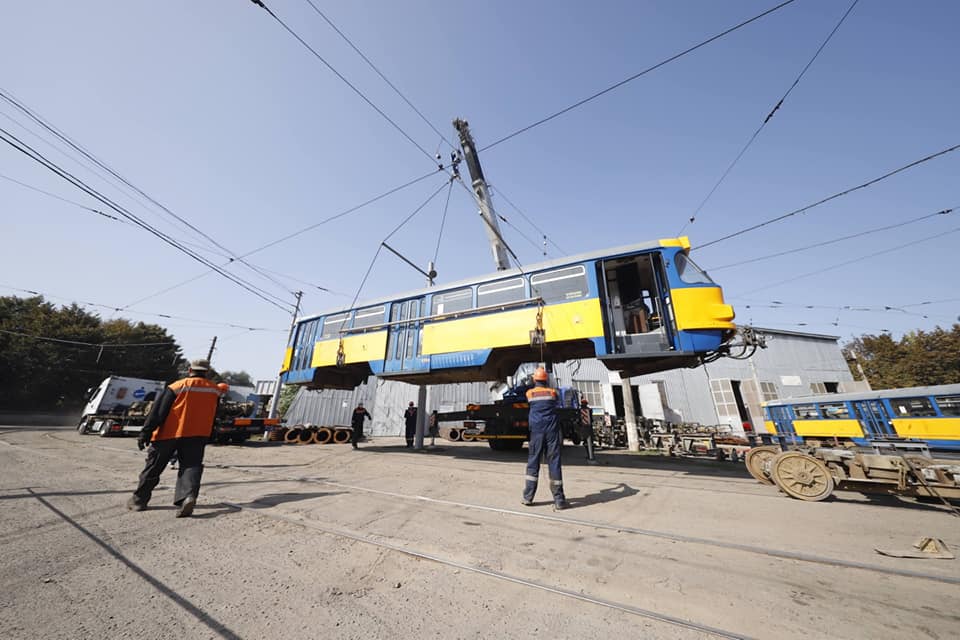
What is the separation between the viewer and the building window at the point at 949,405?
29.8 ft

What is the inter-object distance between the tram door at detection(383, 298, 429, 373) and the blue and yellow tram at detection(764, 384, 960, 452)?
1107 cm

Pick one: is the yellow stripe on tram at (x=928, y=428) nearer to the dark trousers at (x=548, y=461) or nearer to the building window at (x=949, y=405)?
the building window at (x=949, y=405)

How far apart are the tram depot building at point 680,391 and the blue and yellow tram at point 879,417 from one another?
5692mm

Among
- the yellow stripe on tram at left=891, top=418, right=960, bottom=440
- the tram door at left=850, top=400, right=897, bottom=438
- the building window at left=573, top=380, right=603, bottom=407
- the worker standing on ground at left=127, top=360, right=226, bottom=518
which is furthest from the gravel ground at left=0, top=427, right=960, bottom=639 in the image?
the building window at left=573, top=380, right=603, bottom=407

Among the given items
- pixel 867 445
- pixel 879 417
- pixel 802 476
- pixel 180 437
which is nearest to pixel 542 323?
pixel 802 476

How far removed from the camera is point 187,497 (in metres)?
3.67

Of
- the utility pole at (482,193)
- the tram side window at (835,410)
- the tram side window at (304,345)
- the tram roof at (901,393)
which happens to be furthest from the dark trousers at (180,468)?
the tram side window at (835,410)

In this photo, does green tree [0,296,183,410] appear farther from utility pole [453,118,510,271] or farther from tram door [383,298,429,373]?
utility pole [453,118,510,271]

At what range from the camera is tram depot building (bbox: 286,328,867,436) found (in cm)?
2016

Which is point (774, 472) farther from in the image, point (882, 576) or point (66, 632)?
point (66, 632)

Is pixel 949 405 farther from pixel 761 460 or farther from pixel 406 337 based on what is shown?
pixel 406 337

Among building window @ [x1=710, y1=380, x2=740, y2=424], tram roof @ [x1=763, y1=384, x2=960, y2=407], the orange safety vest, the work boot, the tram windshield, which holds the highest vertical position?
the tram windshield

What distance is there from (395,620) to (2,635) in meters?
1.97

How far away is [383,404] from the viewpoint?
21797mm
